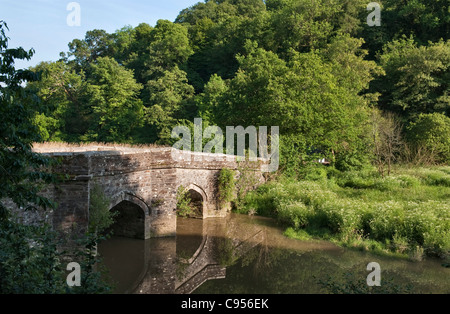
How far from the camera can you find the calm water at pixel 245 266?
9.55m

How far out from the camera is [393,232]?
501 inches

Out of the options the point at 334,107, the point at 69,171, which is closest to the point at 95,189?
the point at 69,171

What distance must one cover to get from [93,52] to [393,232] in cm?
4816

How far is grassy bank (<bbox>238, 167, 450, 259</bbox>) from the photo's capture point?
1210 centimetres

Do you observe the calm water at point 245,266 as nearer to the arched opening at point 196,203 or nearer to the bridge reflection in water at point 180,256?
the bridge reflection in water at point 180,256

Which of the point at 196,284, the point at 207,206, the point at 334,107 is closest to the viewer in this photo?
the point at 196,284

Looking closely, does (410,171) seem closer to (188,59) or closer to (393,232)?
(393,232)

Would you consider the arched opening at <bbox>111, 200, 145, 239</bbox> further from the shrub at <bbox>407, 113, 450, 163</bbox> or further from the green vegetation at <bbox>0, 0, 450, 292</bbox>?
the shrub at <bbox>407, 113, 450, 163</bbox>

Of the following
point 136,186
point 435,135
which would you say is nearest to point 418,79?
point 435,135

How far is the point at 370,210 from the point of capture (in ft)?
45.5

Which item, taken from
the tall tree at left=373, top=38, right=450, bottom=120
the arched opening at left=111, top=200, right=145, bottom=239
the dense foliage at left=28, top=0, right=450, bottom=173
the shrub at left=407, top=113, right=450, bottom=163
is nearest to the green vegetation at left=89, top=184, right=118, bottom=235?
the arched opening at left=111, top=200, right=145, bottom=239

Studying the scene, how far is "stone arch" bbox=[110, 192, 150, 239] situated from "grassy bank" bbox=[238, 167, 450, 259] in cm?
515

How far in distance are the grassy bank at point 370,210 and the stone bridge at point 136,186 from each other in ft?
8.63

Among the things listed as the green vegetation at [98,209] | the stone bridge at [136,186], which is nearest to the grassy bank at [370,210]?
the stone bridge at [136,186]
